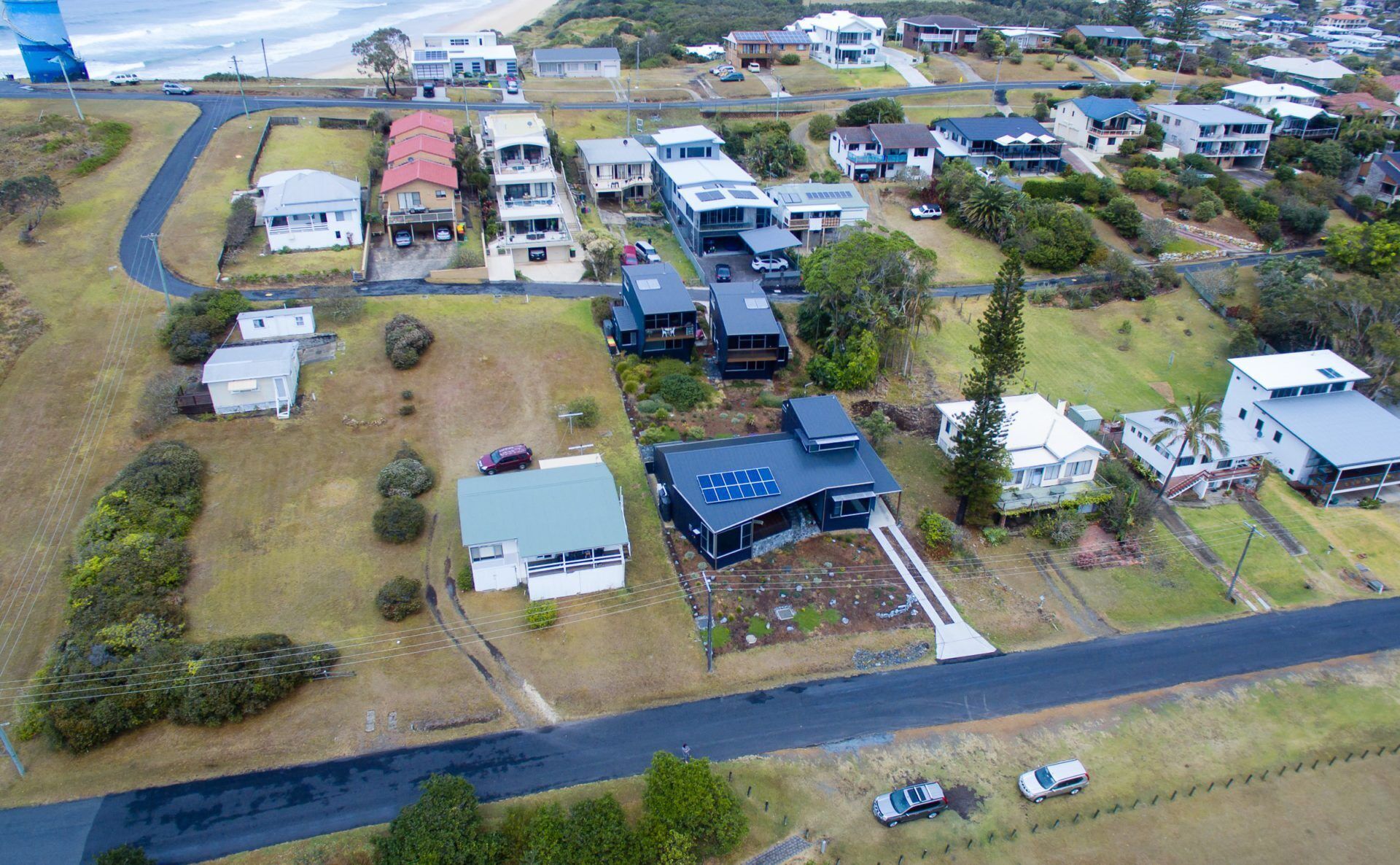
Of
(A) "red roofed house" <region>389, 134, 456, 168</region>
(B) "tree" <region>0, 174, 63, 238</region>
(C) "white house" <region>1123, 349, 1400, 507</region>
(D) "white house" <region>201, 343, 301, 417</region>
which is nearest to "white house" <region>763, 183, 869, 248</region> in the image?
(A) "red roofed house" <region>389, 134, 456, 168</region>

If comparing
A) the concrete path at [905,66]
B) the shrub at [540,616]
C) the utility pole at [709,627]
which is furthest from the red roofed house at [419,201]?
the concrete path at [905,66]

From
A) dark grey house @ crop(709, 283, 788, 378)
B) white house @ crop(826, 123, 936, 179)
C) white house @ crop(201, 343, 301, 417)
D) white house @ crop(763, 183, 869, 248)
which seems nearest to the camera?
white house @ crop(201, 343, 301, 417)

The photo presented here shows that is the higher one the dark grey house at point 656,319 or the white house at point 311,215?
the white house at point 311,215

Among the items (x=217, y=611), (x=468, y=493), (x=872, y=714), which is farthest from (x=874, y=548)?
(x=217, y=611)

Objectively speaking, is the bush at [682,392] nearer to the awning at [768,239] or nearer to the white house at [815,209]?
the awning at [768,239]

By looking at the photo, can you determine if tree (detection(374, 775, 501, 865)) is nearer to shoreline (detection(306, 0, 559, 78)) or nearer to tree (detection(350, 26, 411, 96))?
tree (detection(350, 26, 411, 96))

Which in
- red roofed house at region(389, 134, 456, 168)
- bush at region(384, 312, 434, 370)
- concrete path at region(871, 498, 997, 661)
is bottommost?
concrete path at region(871, 498, 997, 661)
